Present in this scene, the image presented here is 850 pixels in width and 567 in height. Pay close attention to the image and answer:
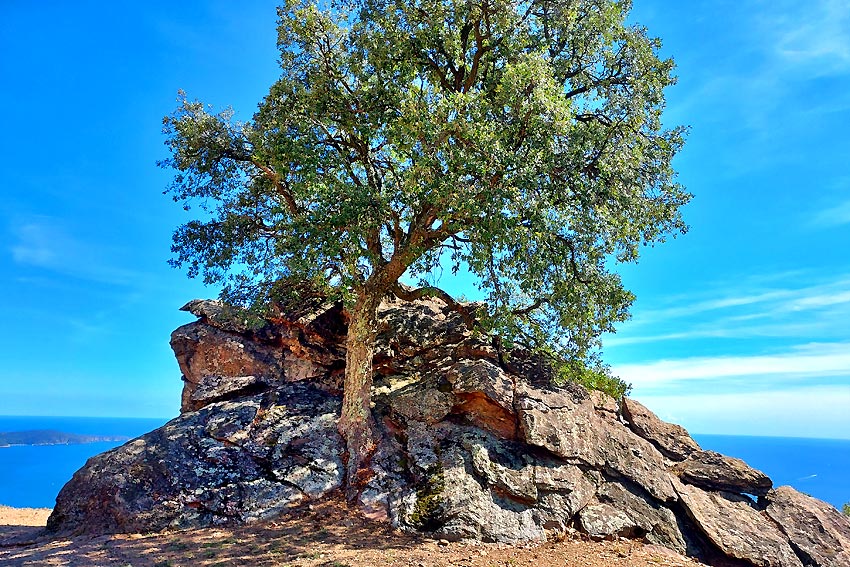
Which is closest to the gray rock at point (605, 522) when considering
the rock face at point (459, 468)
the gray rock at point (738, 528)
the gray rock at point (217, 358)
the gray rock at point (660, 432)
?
the rock face at point (459, 468)

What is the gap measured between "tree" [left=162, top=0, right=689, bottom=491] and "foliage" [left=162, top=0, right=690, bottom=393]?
0.06 meters

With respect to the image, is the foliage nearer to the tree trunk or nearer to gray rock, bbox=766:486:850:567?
the tree trunk

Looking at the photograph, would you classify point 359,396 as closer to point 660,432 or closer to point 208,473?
point 208,473

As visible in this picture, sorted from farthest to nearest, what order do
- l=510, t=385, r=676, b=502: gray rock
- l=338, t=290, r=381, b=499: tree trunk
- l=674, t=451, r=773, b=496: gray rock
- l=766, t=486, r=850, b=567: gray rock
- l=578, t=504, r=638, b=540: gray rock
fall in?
l=674, t=451, r=773, b=496: gray rock, l=766, t=486, r=850, b=567: gray rock, l=510, t=385, r=676, b=502: gray rock, l=338, t=290, r=381, b=499: tree trunk, l=578, t=504, r=638, b=540: gray rock

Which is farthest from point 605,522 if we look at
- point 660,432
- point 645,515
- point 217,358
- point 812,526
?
point 217,358

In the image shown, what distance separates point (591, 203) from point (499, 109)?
377 cm

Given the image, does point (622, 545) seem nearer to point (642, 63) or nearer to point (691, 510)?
point (691, 510)

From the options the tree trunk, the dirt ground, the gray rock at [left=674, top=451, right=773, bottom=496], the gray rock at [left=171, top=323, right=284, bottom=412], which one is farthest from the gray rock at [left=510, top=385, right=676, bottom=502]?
the gray rock at [left=171, top=323, right=284, bottom=412]

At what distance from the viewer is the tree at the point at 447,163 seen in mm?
13961

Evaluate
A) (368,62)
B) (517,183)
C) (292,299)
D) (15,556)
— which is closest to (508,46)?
(368,62)

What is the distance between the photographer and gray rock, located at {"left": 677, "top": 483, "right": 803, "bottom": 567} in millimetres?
15531

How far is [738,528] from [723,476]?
7.72 feet

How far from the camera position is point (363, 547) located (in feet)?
41.2

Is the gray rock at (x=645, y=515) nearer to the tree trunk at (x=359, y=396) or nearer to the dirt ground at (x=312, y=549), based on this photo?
the dirt ground at (x=312, y=549)
